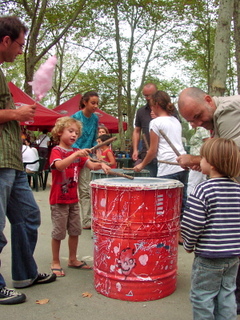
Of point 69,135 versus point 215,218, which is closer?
point 215,218

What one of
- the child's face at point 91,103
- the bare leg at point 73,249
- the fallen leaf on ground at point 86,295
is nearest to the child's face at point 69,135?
the bare leg at point 73,249

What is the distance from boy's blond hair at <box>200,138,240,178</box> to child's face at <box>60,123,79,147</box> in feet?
5.87

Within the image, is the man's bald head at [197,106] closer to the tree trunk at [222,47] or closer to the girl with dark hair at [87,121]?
the girl with dark hair at [87,121]

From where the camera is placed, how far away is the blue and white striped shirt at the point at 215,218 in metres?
2.21

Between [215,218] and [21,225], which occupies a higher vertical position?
[215,218]

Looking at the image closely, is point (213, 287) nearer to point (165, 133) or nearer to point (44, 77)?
point (44, 77)

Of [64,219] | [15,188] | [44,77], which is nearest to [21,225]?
[15,188]

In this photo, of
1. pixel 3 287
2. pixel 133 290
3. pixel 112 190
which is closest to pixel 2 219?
pixel 3 287

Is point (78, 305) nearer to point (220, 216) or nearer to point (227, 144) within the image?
point (220, 216)

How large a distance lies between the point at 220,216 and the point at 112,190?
1073 mm

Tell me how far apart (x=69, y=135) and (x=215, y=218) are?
1.93 meters

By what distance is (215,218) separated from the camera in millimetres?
2229

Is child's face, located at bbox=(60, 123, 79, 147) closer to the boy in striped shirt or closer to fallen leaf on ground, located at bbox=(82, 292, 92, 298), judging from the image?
fallen leaf on ground, located at bbox=(82, 292, 92, 298)

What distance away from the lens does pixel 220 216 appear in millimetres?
2230
